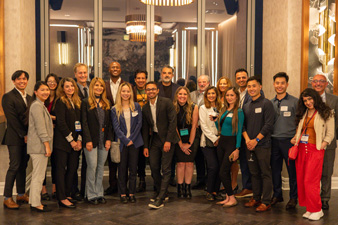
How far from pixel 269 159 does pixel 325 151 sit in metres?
0.69

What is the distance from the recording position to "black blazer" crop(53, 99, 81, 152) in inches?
180

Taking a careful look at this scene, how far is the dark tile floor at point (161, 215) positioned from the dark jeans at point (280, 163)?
0.23 m

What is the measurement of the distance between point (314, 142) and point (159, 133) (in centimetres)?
183

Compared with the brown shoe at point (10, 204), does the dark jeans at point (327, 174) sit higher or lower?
higher

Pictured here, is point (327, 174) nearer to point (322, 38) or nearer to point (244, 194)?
point (244, 194)

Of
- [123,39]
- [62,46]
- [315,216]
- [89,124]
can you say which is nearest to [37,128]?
[89,124]

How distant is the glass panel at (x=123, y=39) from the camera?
275 inches

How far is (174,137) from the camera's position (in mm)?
4938

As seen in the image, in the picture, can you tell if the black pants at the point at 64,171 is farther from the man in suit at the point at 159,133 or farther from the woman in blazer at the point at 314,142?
the woman in blazer at the point at 314,142

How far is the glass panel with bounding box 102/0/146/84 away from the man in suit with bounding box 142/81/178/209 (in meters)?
2.13

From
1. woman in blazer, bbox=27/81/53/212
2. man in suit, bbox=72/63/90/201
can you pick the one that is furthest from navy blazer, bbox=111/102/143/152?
woman in blazer, bbox=27/81/53/212

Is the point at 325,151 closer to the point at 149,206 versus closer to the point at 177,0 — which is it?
the point at 149,206

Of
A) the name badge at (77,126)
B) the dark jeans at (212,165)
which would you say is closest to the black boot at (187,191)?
the dark jeans at (212,165)

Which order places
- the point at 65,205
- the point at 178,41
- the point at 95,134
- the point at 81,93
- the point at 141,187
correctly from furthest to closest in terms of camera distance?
the point at 178,41 < the point at 141,187 < the point at 81,93 < the point at 95,134 < the point at 65,205
